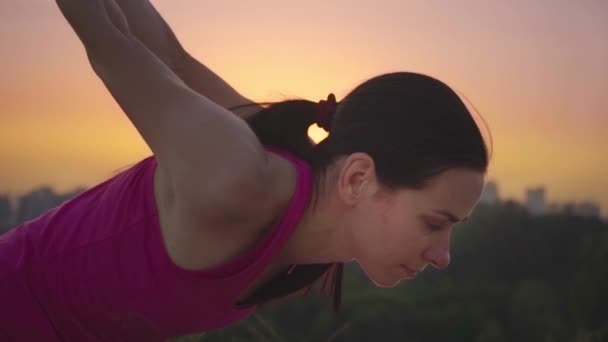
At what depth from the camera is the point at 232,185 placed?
1037 mm

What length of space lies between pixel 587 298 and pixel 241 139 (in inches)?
83.3

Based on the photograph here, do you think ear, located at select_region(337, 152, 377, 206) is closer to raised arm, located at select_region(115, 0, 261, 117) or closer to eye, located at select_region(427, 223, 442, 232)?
eye, located at select_region(427, 223, 442, 232)

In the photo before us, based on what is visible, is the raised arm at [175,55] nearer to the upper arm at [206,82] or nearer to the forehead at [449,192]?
the upper arm at [206,82]

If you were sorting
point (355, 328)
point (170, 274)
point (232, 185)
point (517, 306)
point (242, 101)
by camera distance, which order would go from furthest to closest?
point (517, 306) → point (355, 328) → point (242, 101) → point (170, 274) → point (232, 185)

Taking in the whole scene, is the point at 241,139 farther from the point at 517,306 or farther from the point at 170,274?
the point at 517,306

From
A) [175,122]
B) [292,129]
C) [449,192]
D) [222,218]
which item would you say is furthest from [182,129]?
[449,192]

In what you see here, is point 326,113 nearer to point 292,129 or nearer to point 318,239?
point 292,129

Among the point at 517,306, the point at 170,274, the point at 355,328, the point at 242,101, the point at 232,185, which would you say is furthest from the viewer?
the point at 517,306

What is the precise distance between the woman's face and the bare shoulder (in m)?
→ 0.13

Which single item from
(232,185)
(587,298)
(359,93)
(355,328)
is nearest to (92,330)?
(232,185)

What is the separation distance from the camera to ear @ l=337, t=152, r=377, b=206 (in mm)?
1142

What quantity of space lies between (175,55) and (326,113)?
344 mm

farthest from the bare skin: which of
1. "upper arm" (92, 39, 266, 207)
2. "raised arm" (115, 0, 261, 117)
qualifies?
"raised arm" (115, 0, 261, 117)

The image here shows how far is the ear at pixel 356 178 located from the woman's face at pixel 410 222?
0.01 m
